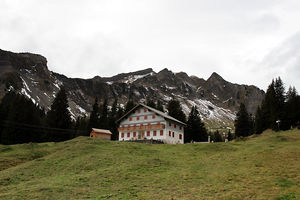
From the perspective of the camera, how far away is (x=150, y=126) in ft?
213

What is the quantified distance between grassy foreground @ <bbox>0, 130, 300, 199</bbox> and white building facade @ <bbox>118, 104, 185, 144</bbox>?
21.5 metres

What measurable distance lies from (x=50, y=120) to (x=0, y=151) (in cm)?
2765

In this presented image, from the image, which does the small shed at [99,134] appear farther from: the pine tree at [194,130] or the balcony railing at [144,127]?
the pine tree at [194,130]

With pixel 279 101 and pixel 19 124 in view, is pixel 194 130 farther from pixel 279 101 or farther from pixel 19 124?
pixel 19 124

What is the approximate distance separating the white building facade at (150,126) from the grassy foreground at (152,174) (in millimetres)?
21481

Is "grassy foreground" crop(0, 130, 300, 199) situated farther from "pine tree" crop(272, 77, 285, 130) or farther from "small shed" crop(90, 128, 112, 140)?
"pine tree" crop(272, 77, 285, 130)

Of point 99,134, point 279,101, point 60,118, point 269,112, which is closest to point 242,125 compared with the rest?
point 269,112

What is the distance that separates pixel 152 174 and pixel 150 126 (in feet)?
120

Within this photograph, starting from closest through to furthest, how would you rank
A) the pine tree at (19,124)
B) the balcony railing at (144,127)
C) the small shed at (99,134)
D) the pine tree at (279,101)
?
the balcony railing at (144,127)
the small shed at (99,134)
the pine tree at (19,124)
the pine tree at (279,101)

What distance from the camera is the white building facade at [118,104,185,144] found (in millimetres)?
64906

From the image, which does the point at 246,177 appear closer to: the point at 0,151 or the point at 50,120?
the point at 0,151

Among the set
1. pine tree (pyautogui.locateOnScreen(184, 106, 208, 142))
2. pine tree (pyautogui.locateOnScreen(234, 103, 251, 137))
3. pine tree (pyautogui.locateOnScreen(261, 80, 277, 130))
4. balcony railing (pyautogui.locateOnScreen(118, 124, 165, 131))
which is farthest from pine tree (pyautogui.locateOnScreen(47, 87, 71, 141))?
pine tree (pyautogui.locateOnScreen(261, 80, 277, 130))

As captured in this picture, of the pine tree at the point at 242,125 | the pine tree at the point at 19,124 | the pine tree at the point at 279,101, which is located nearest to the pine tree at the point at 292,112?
the pine tree at the point at 279,101

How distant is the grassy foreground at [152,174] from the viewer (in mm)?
21297
